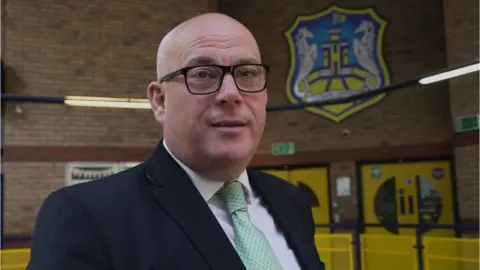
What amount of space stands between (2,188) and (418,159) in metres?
6.68

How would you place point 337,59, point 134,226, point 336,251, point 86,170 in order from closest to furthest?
point 134,226, point 336,251, point 86,170, point 337,59

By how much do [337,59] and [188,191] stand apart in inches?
348

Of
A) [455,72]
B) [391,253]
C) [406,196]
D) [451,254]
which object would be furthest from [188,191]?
[406,196]

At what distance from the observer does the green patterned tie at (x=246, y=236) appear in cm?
127

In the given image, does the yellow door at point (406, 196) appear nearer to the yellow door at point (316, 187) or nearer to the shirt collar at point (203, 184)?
the yellow door at point (316, 187)

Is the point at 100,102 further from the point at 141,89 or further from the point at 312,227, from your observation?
the point at 312,227

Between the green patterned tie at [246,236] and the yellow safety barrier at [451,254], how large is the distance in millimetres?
5042

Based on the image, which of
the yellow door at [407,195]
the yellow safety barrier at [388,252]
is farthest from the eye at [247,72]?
the yellow door at [407,195]

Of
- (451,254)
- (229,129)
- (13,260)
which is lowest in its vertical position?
(451,254)

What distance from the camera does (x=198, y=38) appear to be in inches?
51.3

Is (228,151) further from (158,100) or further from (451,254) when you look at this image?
(451,254)

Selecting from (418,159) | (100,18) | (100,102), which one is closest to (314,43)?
(418,159)

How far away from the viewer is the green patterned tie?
127 centimetres

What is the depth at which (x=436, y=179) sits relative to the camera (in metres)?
9.00
